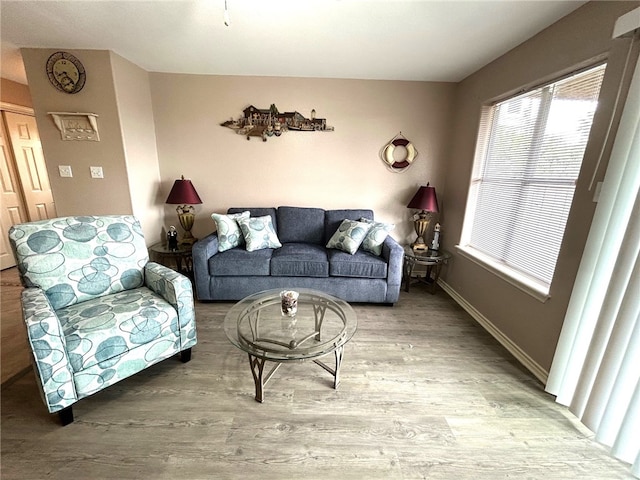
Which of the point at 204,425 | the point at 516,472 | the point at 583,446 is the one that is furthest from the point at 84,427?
the point at 583,446

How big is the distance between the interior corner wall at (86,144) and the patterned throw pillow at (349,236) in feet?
7.44

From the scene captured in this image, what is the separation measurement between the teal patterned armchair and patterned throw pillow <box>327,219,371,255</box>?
1.59 metres

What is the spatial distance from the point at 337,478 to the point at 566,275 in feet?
5.92

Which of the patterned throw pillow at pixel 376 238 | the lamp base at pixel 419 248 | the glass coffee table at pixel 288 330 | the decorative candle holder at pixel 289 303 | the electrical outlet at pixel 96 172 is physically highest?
the electrical outlet at pixel 96 172

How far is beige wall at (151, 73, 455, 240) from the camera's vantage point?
312cm

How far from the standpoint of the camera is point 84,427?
1413mm

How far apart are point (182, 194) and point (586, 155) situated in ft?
11.4

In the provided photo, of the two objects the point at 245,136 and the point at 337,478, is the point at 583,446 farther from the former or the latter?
the point at 245,136

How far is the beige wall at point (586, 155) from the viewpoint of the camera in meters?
1.50

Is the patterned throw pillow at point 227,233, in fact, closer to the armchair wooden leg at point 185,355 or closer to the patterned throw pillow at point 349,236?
the patterned throw pillow at point 349,236

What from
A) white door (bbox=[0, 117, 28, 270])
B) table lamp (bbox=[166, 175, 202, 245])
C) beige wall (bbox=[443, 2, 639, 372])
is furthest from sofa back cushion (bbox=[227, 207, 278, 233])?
white door (bbox=[0, 117, 28, 270])

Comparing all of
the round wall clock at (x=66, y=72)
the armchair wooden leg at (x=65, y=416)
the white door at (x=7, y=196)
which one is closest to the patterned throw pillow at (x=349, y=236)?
the armchair wooden leg at (x=65, y=416)

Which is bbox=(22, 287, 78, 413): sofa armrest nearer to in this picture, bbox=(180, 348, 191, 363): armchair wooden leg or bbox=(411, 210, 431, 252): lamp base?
bbox=(180, 348, 191, 363): armchair wooden leg

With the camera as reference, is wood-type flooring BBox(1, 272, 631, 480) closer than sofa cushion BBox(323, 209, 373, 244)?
Yes
